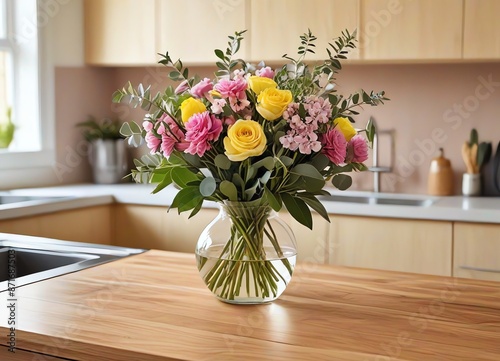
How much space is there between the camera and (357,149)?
1553 mm

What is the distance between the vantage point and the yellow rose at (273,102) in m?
1.45

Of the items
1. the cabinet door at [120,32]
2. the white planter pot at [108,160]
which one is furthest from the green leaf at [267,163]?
the white planter pot at [108,160]

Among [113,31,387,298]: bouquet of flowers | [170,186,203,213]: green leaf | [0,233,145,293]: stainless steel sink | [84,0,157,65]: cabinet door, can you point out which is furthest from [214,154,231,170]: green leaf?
[84,0,157,65]: cabinet door

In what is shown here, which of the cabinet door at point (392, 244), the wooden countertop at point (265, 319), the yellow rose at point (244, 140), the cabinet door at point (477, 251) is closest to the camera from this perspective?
the wooden countertop at point (265, 319)

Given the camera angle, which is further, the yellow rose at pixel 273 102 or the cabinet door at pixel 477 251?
the cabinet door at pixel 477 251

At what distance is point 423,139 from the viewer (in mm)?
3871

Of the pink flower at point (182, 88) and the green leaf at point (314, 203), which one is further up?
the pink flower at point (182, 88)

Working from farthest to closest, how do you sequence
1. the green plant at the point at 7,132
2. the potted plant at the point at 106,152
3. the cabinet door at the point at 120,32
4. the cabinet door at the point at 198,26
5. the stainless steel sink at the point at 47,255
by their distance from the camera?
1. the potted plant at the point at 106,152
2. the cabinet door at the point at 120,32
3. the green plant at the point at 7,132
4. the cabinet door at the point at 198,26
5. the stainless steel sink at the point at 47,255

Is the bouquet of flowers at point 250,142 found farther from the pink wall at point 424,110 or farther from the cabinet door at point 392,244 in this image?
the pink wall at point 424,110

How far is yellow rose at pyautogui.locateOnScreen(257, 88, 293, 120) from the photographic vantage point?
1452 millimetres

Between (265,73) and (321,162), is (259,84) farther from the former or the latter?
(321,162)

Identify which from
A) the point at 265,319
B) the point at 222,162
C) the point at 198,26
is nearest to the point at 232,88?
the point at 222,162

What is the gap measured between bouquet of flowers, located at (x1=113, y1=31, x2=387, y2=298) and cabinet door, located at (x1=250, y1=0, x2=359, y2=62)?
2067 millimetres

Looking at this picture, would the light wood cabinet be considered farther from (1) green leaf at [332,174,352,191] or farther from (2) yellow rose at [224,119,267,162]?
(2) yellow rose at [224,119,267,162]
